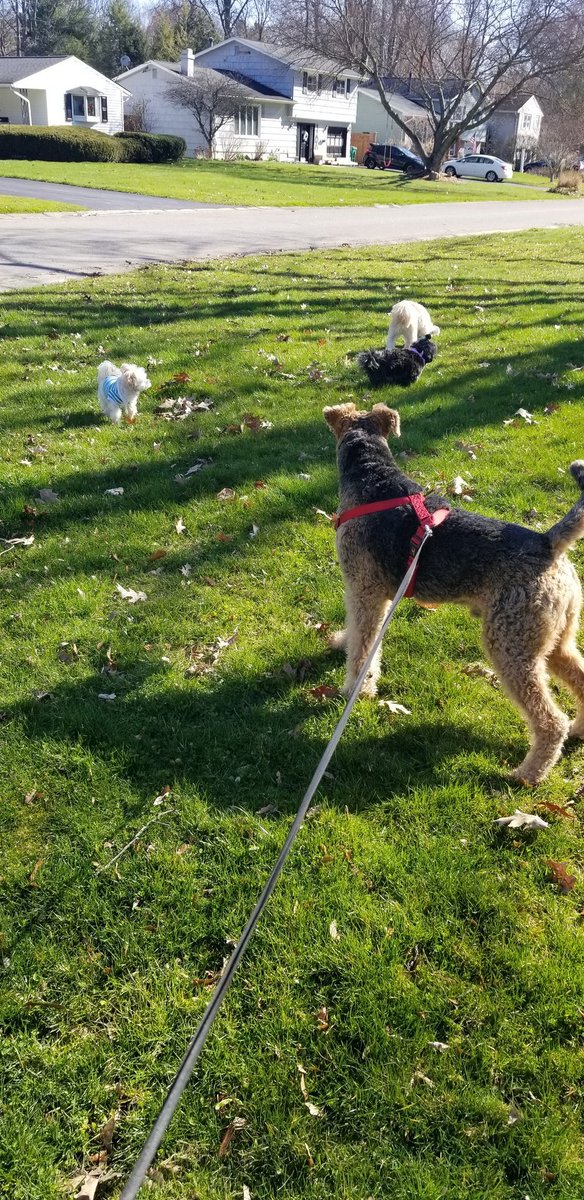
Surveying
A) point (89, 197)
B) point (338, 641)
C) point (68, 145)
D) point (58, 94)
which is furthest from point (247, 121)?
point (338, 641)

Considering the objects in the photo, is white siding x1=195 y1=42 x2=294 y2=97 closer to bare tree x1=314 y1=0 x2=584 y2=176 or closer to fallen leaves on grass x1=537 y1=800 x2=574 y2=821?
bare tree x1=314 y1=0 x2=584 y2=176

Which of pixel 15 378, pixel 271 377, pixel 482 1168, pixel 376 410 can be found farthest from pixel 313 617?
pixel 15 378

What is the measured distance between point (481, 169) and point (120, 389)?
67.7 metres

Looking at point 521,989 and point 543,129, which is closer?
point 521,989

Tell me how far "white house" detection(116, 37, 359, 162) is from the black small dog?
5120 centimetres

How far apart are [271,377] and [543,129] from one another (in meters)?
80.0

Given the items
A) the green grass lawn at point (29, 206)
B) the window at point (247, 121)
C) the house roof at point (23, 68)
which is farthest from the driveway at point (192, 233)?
the house roof at point (23, 68)

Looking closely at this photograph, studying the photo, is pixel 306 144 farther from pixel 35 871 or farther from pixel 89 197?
pixel 35 871

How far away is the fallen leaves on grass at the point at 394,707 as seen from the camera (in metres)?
3.93

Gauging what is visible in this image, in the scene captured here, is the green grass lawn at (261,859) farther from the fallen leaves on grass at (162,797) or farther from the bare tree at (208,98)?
the bare tree at (208,98)

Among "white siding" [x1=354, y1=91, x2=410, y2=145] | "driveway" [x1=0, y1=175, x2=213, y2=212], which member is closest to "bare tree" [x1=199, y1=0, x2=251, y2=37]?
"white siding" [x1=354, y1=91, x2=410, y2=145]

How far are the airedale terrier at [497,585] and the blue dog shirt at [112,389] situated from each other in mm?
3909

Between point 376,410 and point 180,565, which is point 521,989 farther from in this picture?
point 180,565

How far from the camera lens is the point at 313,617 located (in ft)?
15.4
